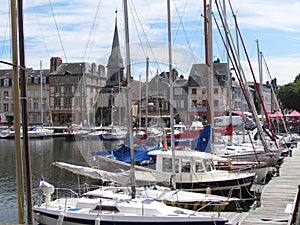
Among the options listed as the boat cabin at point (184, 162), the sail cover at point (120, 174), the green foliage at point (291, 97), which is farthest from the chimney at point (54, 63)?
the boat cabin at point (184, 162)

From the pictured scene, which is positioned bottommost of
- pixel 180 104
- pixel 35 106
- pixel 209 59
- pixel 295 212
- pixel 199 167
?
pixel 295 212

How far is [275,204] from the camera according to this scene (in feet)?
68.6

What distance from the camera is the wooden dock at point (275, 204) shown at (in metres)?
17.8

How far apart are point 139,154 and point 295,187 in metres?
8.56

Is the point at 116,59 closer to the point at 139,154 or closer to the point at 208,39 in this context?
the point at 139,154

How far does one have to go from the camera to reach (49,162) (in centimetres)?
4559

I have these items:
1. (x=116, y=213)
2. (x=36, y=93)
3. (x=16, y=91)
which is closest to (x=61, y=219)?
(x=116, y=213)

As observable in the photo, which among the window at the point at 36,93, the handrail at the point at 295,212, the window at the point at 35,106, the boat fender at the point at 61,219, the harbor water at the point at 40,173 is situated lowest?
the harbor water at the point at 40,173

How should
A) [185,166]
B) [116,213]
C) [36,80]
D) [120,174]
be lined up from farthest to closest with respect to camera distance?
[36,80], [185,166], [120,174], [116,213]

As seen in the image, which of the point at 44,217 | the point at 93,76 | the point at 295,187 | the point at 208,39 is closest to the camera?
the point at 44,217

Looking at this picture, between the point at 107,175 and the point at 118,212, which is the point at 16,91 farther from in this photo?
the point at 107,175

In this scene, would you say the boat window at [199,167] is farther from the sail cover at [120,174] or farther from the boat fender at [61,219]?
the boat fender at [61,219]

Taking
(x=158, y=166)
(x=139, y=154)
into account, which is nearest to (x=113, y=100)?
(x=139, y=154)

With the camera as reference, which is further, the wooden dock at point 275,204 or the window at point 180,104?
the window at point 180,104
